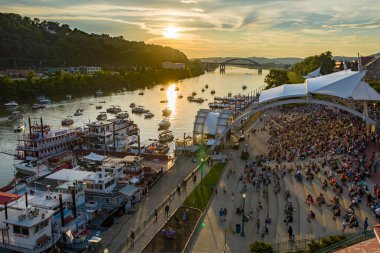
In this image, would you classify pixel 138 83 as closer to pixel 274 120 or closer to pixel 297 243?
pixel 274 120

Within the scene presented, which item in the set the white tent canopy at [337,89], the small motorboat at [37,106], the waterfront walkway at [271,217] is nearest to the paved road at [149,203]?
the waterfront walkway at [271,217]

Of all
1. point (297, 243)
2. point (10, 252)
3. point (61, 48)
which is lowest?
point (10, 252)

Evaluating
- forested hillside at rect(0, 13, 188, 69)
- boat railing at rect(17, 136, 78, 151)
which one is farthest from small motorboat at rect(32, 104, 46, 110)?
forested hillside at rect(0, 13, 188, 69)

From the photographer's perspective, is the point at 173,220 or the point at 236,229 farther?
the point at 173,220

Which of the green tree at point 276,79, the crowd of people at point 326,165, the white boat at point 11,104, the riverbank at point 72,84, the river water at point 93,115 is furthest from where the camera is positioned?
the riverbank at point 72,84

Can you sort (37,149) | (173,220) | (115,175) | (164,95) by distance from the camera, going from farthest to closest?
(164,95) → (37,149) → (115,175) → (173,220)

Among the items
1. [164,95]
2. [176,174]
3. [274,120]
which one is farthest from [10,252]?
[164,95]

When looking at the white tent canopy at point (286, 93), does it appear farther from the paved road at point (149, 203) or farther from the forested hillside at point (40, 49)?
the forested hillside at point (40, 49)
